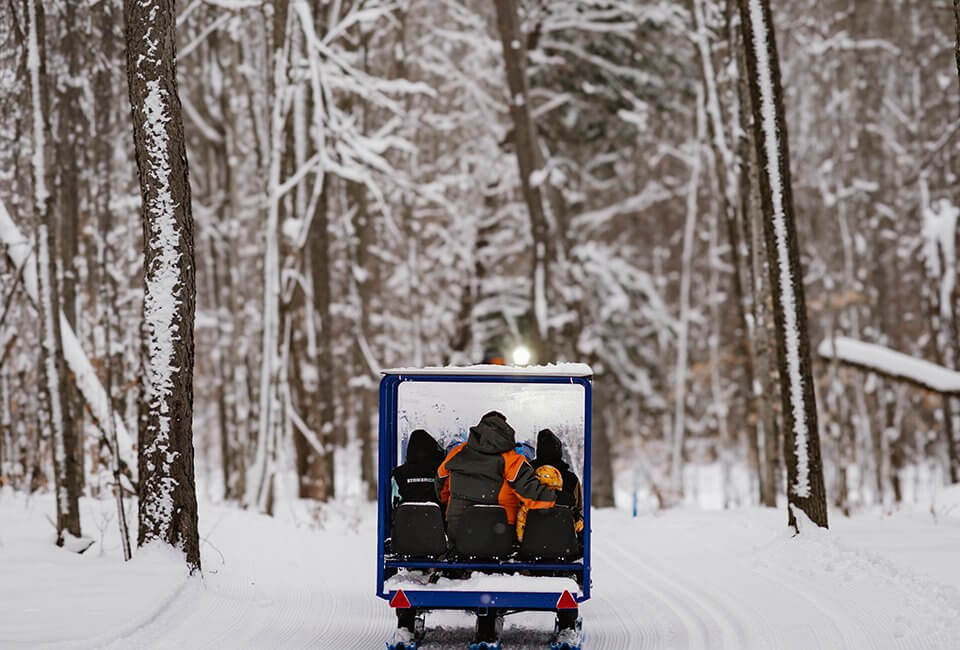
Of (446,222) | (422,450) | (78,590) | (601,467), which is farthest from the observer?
(446,222)

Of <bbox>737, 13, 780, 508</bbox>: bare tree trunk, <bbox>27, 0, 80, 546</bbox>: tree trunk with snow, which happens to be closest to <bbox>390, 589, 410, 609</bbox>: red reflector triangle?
<bbox>27, 0, 80, 546</bbox>: tree trunk with snow

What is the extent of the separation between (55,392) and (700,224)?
3384 cm

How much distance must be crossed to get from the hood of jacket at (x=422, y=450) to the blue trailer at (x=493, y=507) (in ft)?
0.64

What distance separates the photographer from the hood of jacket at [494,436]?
7980 mm

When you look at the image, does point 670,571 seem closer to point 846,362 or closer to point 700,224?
point 846,362

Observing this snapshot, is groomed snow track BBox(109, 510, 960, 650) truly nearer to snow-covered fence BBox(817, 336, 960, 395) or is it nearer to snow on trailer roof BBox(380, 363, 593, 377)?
snow on trailer roof BBox(380, 363, 593, 377)

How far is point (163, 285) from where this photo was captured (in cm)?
1008

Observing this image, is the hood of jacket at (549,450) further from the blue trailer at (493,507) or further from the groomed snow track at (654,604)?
the groomed snow track at (654,604)

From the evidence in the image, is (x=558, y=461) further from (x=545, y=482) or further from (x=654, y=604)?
(x=654, y=604)

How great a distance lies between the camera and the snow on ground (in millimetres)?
8125

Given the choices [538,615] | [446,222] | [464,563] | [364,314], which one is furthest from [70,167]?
[446,222]

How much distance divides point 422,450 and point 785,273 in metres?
5.86

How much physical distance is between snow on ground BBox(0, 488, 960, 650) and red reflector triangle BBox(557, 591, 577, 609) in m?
0.54

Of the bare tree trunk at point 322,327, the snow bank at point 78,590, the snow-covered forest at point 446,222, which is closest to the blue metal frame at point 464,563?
the snow bank at point 78,590
